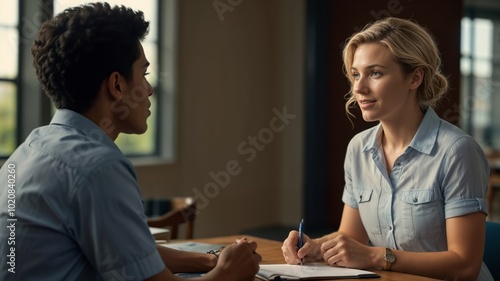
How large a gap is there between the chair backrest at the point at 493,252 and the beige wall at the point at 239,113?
3.69 m

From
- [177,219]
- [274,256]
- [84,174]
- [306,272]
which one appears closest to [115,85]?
[84,174]

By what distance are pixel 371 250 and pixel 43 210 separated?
936 millimetres

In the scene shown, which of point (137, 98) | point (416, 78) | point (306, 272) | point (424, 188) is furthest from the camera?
point (416, 78)

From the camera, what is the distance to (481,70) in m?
9.36

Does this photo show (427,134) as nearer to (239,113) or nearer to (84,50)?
(84,50)

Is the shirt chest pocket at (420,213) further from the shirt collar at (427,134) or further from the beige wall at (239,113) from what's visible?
the beige wall at (239,113)

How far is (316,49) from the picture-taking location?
6.46 m

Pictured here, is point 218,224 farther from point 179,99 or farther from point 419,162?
point 419,162

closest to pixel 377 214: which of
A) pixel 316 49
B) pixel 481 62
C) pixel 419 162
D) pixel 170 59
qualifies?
pixel 419 162

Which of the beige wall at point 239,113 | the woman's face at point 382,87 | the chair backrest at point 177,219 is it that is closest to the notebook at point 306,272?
the woman's face at point 382,87

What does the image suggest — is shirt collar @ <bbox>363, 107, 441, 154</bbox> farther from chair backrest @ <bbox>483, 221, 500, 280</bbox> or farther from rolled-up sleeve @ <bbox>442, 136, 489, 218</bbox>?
chair backrest @ <bbox>483, 221, 500, 280</bbox>

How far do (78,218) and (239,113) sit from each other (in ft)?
16.6

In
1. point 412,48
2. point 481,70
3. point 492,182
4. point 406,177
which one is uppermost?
point 481,70

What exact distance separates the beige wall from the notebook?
12.2 ft
